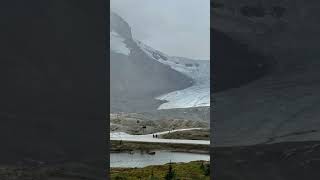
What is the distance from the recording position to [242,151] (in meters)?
4.57

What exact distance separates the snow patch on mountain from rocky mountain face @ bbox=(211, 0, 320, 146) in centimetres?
11440

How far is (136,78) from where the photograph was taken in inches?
5689

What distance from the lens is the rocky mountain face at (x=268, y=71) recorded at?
4.55 metres

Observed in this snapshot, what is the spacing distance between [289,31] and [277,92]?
0.65 meters

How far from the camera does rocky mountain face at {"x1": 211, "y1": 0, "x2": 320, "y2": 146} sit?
14.9 ft

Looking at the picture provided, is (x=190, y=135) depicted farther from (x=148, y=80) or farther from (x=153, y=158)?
(x=148, y=80)

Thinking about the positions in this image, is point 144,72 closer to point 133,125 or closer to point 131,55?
point 131,55

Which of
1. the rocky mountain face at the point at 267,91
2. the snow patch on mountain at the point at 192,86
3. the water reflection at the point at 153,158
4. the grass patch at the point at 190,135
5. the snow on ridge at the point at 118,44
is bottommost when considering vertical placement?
the water reflection at the point at 153,158

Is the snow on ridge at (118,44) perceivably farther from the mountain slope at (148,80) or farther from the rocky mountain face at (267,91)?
the rocky mountain face at (267,91)
